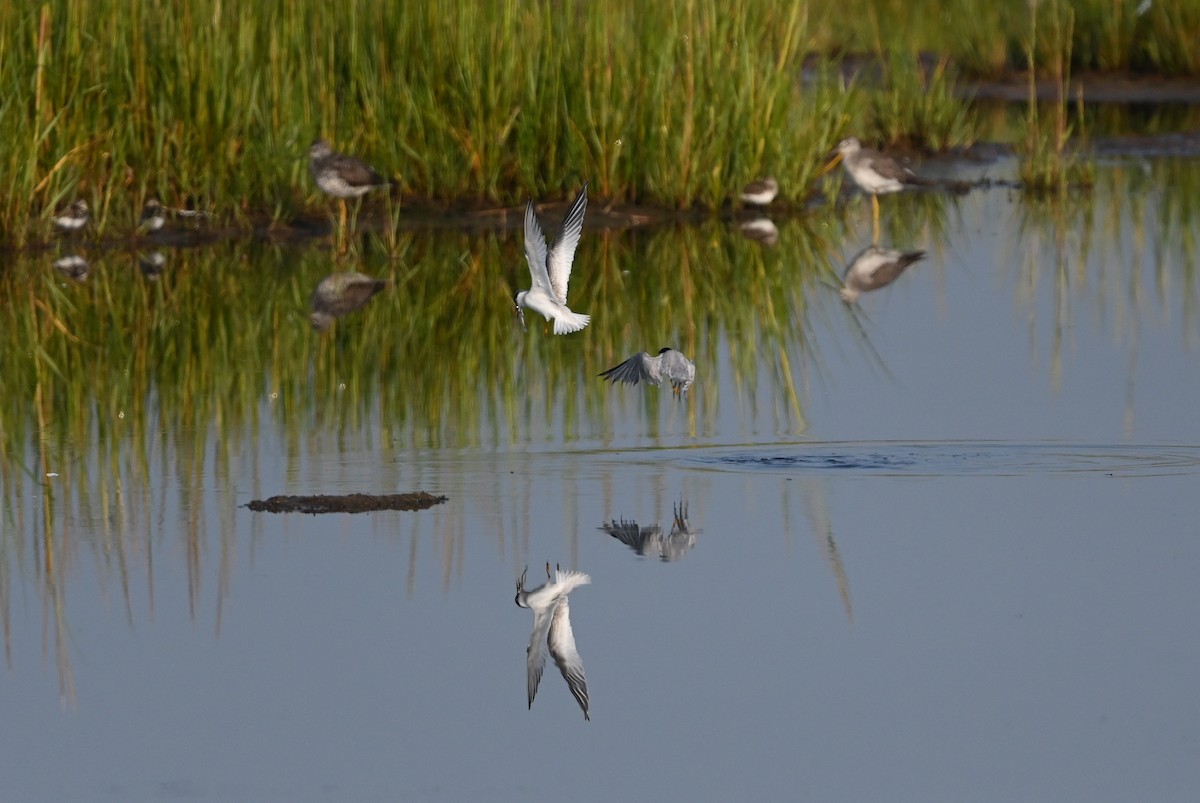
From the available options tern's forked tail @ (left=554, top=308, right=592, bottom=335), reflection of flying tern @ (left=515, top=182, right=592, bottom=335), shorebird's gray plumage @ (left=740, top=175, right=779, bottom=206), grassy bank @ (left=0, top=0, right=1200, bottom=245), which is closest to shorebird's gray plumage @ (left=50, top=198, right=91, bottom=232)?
grassy bank @ (left=0, top=0, right=1200, bottom=245)

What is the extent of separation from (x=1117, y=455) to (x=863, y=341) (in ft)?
9.80

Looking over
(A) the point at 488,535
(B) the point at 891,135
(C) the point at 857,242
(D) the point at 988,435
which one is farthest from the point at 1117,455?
(B) the point at 891,135

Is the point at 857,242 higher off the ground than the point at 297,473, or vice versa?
the point at 857,242

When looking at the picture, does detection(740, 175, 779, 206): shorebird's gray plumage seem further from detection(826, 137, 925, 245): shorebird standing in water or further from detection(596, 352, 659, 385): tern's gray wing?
detection(596, 352, 659, 385): tern's gray wing

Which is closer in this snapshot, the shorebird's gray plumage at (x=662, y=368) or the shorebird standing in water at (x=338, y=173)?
the shorebird's gray plumage at (x=662, y=368)

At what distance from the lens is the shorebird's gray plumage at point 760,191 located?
599 inches

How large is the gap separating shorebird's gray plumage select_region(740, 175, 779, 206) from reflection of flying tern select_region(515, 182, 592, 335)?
667cm

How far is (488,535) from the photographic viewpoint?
677 centimetres

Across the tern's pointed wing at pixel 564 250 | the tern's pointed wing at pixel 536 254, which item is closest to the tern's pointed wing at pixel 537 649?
the tern's pointed wing at pixel 536 254

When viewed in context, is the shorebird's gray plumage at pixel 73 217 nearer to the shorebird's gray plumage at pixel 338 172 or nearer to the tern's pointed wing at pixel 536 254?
the shorebird's gray plumage at pixel 338 172

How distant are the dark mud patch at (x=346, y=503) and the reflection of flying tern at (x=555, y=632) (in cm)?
92

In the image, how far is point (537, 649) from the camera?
5.48 metres

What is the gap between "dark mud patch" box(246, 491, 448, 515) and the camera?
23.3 ft

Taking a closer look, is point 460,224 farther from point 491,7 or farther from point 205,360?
point 205,360
